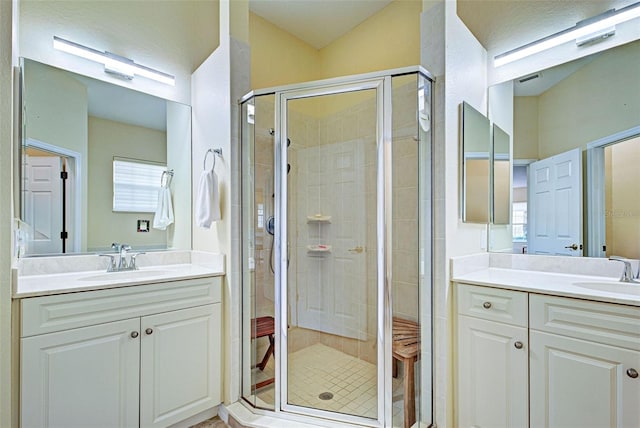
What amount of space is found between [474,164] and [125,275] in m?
2.24

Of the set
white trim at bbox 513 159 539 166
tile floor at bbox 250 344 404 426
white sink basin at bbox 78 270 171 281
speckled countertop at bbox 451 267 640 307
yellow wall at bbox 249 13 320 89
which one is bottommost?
tile floor at bbox 250 344 404 426

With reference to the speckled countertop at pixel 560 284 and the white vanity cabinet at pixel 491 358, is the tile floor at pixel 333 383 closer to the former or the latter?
the white vanity cabinet at pixel 491 358

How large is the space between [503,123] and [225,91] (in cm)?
187

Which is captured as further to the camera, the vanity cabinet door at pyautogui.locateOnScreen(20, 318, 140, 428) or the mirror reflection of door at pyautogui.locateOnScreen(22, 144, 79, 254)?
the mirror reflection of door at pyautogui.locateOnScreen(22, 144, 79, 254)

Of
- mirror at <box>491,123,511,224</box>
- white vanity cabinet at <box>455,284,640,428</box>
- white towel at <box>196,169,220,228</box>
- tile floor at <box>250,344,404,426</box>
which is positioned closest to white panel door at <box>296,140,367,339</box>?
tile floor at <box>250,344,404,426</box>

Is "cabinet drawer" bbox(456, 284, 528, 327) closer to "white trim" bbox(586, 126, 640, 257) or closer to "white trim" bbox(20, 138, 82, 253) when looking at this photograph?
"white trim" bbox(586, 126, 640, 257)

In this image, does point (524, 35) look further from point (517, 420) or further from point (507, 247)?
point (517, 420)

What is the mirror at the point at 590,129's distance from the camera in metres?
1.68

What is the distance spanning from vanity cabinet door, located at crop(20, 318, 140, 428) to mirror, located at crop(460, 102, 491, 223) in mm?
1941

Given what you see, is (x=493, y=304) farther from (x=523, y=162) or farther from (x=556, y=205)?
(x=523, y=162)

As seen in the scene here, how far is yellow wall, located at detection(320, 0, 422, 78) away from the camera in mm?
2570

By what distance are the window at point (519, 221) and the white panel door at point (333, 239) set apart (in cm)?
99

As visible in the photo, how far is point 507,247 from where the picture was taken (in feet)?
6.77

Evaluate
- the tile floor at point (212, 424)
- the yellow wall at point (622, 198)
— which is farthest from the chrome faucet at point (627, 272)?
→ the tile floor at point (212, 424)
